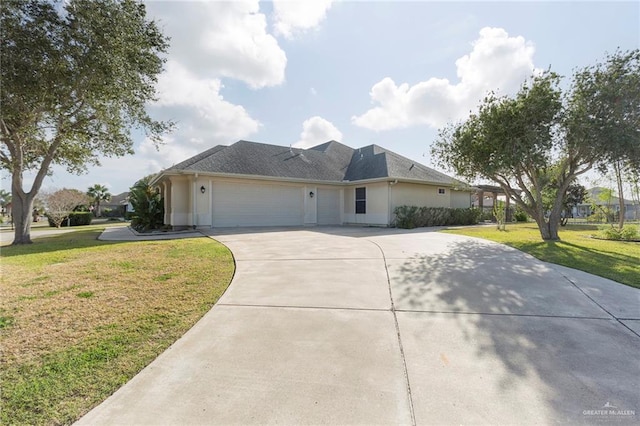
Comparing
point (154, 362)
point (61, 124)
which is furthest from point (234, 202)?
point (154, 362)

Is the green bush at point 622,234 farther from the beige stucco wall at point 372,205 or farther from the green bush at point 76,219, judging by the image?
the green bush at point 76,219

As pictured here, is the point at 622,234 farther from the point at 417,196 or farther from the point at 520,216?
the point at 520,216

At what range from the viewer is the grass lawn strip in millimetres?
2227

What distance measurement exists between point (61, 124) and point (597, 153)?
17.5 metres

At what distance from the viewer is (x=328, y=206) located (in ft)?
58.9

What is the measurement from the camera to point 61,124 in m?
9.60

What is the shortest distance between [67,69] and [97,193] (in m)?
44.0

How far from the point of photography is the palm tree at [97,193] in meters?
42.3

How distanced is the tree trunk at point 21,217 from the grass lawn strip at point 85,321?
4.82m

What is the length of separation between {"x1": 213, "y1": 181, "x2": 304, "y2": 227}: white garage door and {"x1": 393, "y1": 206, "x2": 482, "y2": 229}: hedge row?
5.72 m

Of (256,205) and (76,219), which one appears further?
(76,219)

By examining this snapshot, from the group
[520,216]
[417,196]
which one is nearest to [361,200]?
[417,196]

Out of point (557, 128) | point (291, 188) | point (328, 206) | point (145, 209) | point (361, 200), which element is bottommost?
point (145, 209)

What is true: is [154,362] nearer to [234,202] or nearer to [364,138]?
[234,202]
